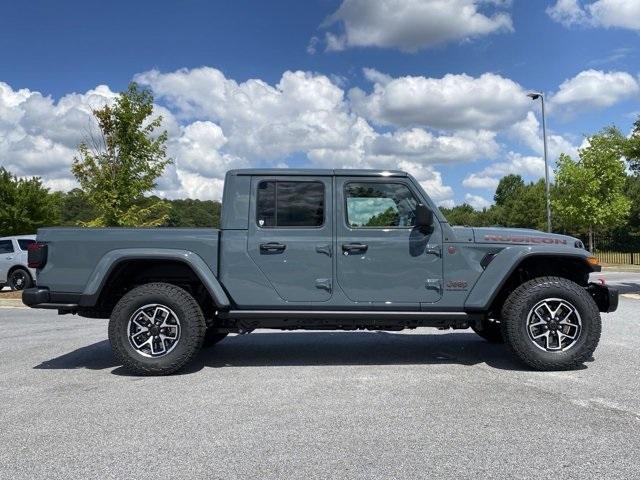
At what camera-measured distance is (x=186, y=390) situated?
4.52 m

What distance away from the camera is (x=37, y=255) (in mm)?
5031

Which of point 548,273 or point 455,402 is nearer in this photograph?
point 455,402

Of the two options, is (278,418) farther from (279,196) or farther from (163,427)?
(279,196)

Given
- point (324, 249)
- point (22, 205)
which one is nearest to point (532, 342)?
point (324, 249)

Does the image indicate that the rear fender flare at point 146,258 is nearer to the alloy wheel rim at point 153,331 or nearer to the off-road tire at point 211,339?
the alloy wheel rim at point 153,331

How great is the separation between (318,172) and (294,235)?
69cm

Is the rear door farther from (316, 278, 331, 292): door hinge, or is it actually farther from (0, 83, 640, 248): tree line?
(316, 278, 331, 292): door hinge

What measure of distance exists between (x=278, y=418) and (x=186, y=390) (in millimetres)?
1137

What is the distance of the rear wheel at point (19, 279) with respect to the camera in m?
15.7

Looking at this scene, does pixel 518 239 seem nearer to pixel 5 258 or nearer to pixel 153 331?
pixel 153 331

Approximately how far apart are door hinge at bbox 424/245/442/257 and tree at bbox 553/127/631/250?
26.9m

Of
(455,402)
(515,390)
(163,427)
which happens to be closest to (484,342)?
(515,390)

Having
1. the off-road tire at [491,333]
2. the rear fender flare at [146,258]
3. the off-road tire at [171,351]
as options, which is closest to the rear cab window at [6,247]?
the rear fender flare at [146,258]

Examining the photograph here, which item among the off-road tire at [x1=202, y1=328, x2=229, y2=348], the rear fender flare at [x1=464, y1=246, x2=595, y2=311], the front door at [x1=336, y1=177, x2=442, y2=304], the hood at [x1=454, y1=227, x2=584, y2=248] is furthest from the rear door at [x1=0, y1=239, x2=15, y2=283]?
the rear fender flare at [x1=464, y1=246, x2=595, y2=311]
